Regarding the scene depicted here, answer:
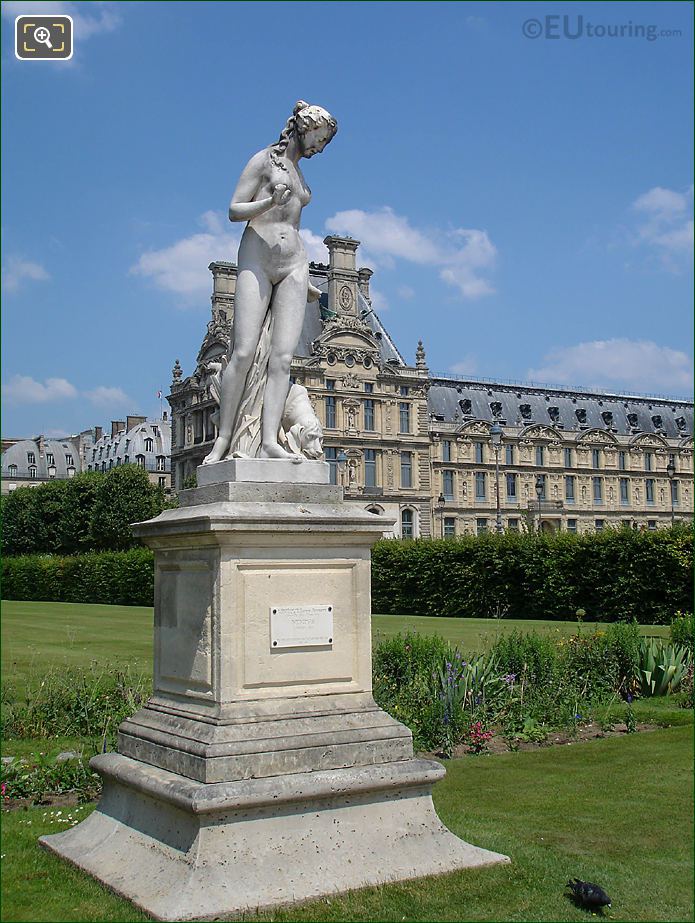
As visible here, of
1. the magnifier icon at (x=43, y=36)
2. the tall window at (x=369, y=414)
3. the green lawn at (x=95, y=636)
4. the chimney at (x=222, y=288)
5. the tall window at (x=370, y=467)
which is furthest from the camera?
the tall window at (x=369, y=414)

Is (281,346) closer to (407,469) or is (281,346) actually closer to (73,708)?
(73,708)

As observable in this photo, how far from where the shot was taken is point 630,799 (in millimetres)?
6879

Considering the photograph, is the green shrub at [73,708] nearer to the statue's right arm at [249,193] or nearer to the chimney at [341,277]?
the statue's right arm at [249,193]

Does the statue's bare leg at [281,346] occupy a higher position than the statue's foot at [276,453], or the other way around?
the statue's bare leg at [281,346]

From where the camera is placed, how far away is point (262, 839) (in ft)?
15.6

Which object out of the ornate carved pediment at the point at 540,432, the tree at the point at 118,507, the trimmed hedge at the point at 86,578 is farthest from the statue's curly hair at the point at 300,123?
the ornate carved pediment at the point at 540,432

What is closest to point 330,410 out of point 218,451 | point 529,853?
point 218,451

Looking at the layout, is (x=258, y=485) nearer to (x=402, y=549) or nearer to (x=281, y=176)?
(x=281, y=176)

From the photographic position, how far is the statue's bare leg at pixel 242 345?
19.0ft

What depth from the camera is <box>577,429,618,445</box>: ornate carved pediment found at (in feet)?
229

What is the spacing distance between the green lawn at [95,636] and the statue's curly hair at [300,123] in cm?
719

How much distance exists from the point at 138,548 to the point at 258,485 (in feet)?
117

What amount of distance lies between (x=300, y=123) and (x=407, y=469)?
179 ft

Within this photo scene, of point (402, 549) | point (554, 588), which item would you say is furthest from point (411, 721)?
point (402, 549)
